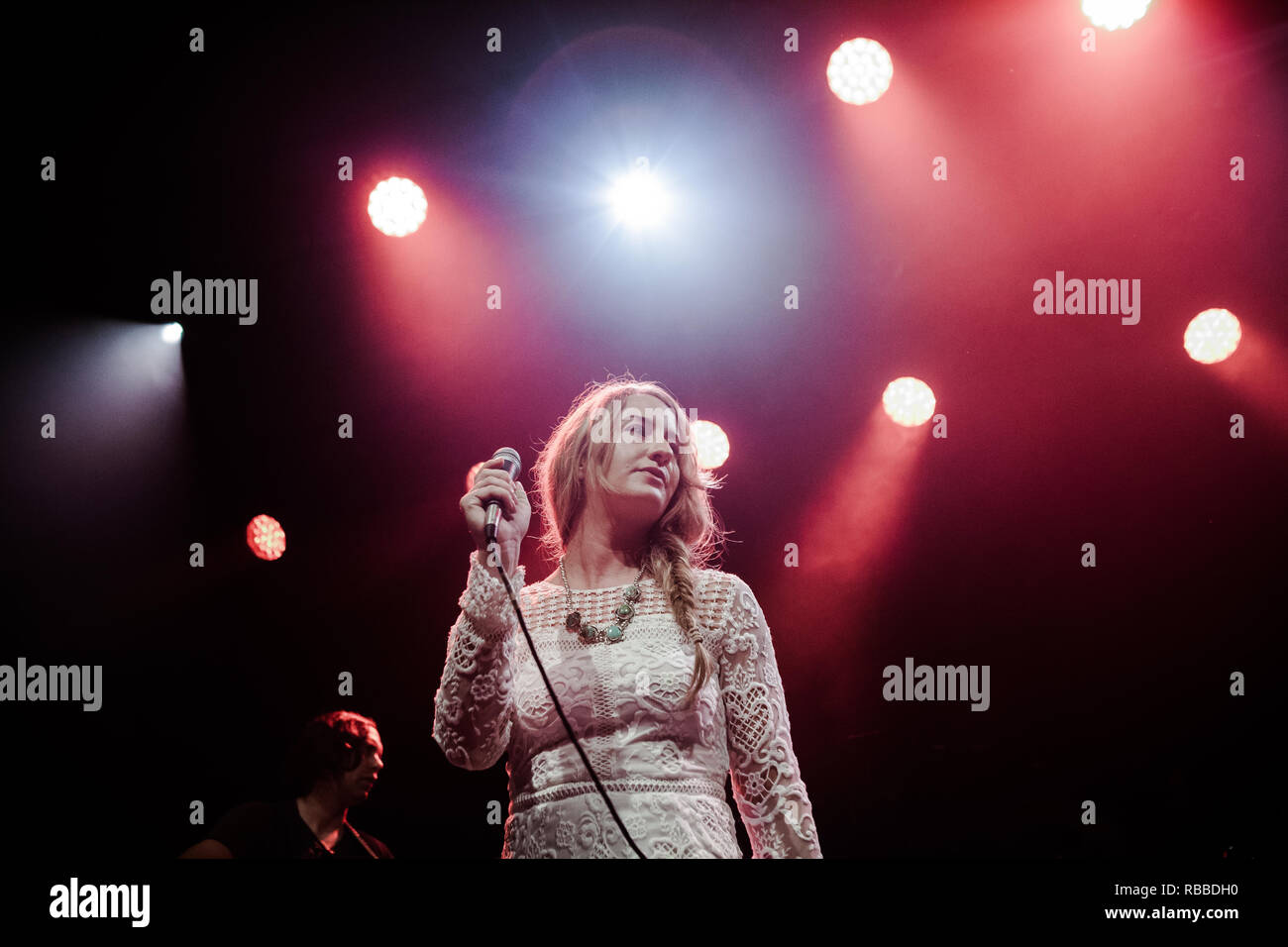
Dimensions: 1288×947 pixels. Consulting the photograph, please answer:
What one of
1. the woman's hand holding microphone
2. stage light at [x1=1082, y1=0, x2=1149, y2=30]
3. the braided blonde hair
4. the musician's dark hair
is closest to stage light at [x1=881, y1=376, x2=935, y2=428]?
the braided blonde hair

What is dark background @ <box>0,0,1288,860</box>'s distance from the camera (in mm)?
2340

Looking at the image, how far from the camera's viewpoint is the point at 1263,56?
7.92 feet

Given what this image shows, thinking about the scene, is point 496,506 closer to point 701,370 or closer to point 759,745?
point 759,745

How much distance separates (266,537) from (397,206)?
0.89 meters

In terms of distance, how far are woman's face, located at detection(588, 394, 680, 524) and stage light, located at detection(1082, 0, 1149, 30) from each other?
5.21 feet

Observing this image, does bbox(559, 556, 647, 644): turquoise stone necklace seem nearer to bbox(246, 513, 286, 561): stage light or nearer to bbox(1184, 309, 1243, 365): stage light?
bbox(246, 513, 286, 561): stage light

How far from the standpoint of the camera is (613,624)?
5.45 ft

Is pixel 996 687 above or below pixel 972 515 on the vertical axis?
below

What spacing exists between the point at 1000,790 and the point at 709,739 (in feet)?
3.89

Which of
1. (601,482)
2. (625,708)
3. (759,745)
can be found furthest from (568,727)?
(601,482)

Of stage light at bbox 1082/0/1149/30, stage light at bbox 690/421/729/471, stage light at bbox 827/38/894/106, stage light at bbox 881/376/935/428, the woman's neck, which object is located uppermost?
stage light at bbox 1082/0/1149/30
